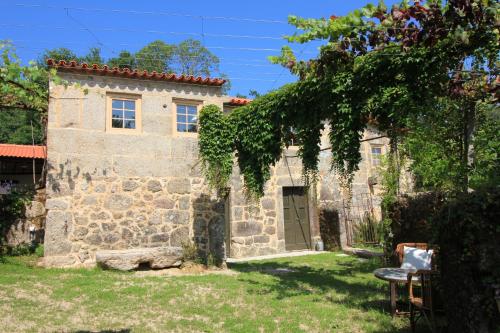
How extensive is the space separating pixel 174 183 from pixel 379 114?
4862 mm

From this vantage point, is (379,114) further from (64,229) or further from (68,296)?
(64,229)

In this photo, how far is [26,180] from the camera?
1572 centimetres

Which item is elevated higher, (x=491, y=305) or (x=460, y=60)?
(x=460, y=60)

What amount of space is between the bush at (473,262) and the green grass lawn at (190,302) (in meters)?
1.23

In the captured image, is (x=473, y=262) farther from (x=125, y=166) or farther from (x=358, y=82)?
(x=125, y=166)

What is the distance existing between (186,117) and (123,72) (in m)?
1.67

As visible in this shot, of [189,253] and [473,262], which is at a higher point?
[473,262]

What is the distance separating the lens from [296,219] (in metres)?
12.5

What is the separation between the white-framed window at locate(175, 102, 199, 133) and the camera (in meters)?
9.41

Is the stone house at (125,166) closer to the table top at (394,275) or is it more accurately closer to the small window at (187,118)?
the small window at (187,118)

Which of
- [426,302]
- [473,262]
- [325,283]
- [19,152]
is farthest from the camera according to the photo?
[19,152]

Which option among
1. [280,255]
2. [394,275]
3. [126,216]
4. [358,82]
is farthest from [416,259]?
[280,255]

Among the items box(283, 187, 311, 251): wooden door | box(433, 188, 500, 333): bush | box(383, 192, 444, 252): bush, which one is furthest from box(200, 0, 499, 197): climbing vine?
box(283, 187, 311, 251): wooden door

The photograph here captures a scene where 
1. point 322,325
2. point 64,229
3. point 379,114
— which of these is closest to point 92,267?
point 64,229
